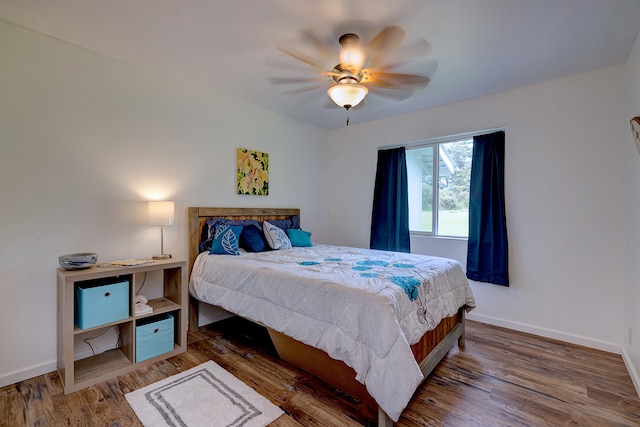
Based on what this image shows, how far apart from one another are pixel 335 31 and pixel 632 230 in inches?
113

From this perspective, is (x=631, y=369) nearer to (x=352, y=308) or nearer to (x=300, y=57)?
(x=352, y=308)

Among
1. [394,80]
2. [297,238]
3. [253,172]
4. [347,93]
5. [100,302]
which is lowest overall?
[100,302]

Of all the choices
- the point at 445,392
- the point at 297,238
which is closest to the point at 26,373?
the point at 297,238

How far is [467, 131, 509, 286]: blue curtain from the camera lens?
3189 millimetres

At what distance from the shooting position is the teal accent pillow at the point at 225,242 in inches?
118

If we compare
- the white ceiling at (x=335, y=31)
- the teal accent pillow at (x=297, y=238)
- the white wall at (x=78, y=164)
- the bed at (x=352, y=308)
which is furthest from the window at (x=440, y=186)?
the white wall at (x=78, y=164)

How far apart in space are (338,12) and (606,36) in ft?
6.76

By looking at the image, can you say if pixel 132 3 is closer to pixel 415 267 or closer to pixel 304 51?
pixel 304 51

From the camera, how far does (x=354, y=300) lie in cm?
170

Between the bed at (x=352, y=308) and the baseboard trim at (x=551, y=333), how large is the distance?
0.85 m

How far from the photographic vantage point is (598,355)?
257cm

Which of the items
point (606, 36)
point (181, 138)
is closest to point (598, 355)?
point (606, 36)

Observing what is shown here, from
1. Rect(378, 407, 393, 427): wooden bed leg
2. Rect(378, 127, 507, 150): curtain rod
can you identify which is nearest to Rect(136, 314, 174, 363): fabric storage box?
Rect(378, 407, 393, 427): wooden bed leg

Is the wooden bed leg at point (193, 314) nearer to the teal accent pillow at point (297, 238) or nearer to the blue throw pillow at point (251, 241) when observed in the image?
the blue throw pillow at point (251, 241)
